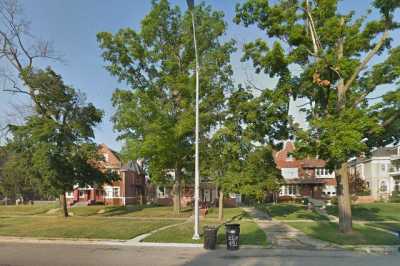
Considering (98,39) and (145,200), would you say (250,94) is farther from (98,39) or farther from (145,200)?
(145,200)

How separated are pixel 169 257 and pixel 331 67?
39.7 ft

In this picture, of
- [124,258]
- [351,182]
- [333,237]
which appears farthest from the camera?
[351,182]

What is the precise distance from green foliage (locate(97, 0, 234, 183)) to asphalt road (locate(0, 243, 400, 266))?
17.8 meters

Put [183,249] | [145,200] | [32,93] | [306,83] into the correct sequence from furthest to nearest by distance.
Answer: [145,200], [32,93], [306,83], [183,249]

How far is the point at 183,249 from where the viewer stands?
1686cm

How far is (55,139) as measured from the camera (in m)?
32.9

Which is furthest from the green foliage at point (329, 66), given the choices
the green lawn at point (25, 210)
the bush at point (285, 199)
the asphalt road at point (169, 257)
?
the bush at point (285, 199)

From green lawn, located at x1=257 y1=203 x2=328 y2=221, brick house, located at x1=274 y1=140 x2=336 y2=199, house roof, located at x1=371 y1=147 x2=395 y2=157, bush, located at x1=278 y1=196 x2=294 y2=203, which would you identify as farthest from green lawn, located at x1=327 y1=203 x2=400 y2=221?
house roof, located at x1=371 y1=147 x2=395 y2=157

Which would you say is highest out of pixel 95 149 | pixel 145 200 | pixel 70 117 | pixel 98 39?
pixel 98 39

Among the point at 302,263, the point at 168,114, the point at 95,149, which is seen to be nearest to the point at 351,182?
the point at 168,114

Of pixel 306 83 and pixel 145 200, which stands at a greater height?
pixel 306 83

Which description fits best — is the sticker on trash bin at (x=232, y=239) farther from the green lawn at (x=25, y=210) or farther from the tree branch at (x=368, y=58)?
the green lawn at (x=25, y=210)

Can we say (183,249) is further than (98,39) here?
No

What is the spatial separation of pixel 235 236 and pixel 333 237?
5698mm
